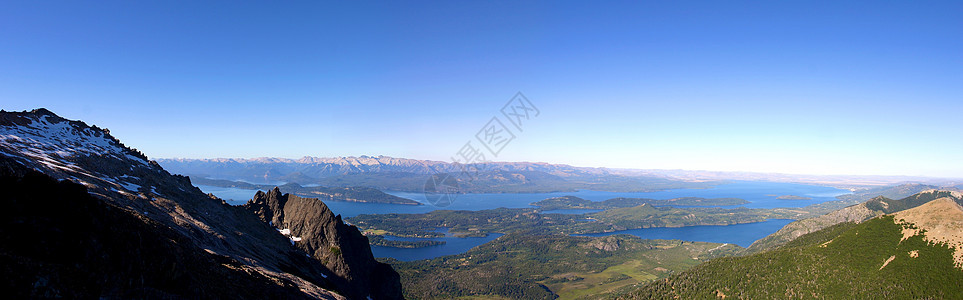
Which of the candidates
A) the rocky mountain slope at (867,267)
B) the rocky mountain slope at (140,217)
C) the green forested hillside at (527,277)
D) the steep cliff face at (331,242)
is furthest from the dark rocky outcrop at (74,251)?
the green forested hillside at (527,277)

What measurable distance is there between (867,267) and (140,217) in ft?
361

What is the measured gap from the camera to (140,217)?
2945 cm

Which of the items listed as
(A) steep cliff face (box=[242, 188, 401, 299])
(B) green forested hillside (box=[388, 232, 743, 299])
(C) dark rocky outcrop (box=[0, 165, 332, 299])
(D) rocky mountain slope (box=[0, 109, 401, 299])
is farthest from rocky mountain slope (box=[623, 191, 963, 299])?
(C) dark rocky outcrop (box=[0, 165, 332, 299])

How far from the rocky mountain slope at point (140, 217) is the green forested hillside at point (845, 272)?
84.9 meters

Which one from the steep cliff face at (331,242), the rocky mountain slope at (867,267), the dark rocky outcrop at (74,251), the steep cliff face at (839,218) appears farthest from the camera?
the steep cliff face at (839,218)

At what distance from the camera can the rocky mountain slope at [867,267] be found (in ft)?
203

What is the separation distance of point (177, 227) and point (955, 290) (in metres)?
108

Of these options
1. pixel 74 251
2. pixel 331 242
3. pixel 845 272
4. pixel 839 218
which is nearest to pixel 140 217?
pixel 74 251

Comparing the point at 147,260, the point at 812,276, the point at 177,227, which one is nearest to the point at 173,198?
the point at 177,227

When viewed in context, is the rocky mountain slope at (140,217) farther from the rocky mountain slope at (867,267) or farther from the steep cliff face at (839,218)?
the steep cliff face at (839,218)

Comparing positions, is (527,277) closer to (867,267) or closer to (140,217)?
(867,267)

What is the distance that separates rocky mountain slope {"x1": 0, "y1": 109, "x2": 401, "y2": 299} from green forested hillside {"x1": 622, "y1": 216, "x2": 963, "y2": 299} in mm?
84913

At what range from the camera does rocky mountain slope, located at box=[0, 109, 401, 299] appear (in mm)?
16453

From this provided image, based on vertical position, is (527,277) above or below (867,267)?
below
